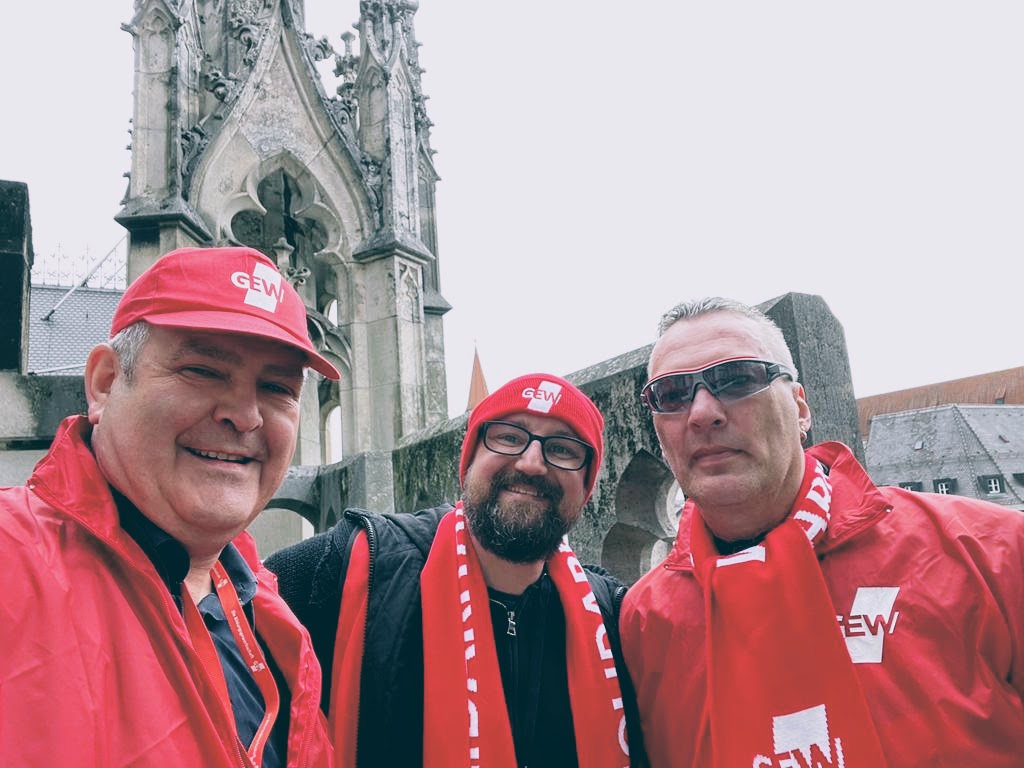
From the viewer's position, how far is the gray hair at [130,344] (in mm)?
1387

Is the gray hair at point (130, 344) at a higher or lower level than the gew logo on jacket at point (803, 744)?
higher

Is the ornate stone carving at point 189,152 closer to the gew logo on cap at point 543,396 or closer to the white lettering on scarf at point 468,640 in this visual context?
the gew logo on cap at point 543,396

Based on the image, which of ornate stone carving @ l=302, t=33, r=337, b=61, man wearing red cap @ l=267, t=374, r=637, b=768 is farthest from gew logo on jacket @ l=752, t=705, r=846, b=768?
ornate stone carving @ l=302, t=33, r=337, b=61

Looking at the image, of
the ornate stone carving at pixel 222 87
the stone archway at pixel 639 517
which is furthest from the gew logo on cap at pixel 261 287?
the ornate stone carving at pixel 222 87

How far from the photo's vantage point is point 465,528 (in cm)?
226

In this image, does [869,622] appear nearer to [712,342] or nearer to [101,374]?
[712,342]

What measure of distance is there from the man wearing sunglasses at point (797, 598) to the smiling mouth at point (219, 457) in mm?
1050

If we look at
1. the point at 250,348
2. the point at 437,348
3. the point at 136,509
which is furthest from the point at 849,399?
the point at 437,348

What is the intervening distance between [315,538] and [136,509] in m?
0.83

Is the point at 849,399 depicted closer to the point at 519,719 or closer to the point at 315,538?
the point at 519,719

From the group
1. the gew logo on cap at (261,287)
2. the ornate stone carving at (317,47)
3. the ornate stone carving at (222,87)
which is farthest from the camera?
the ornate stone carving at (317,47)

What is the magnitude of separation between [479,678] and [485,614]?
0.18 m

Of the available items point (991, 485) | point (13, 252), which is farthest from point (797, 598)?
point (991, 485)

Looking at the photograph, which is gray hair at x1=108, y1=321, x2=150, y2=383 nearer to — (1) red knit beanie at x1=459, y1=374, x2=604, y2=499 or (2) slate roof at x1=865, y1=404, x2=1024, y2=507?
(1) red knit beanie at x1=459, y1=374, x2=604, y2=499
